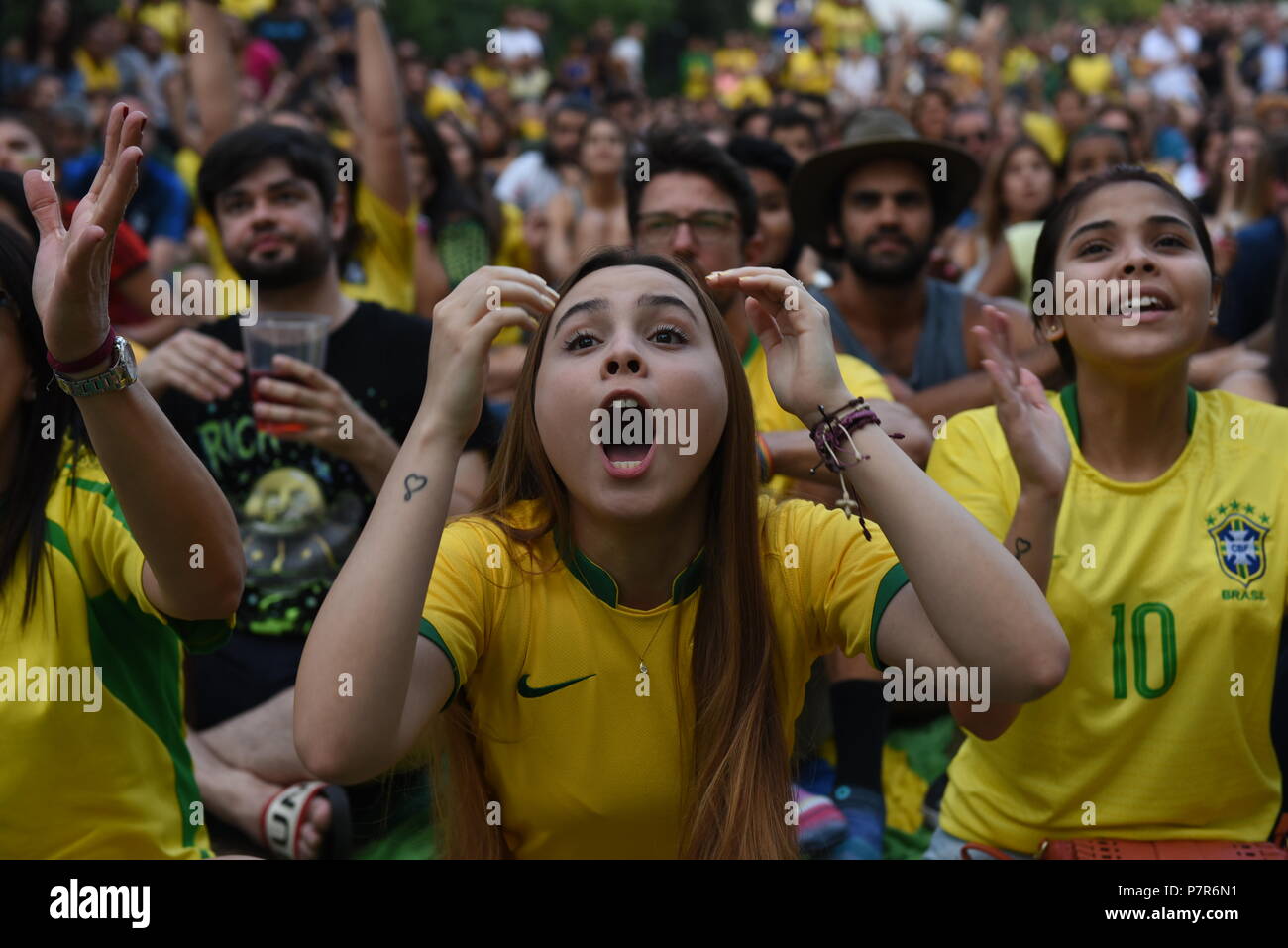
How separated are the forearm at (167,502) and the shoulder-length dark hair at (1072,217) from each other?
1944mm

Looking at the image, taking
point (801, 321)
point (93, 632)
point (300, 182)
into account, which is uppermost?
point (300, 182)

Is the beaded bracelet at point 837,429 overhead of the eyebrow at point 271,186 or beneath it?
beneath

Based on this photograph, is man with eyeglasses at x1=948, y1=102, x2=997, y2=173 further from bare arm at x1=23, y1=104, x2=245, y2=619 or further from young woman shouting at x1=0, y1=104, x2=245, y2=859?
bare arm at x1=23, y1=104, x2=245, y2=619

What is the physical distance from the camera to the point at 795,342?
2367 millimetres

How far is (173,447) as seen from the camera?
7.03 feet

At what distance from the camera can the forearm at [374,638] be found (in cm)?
202

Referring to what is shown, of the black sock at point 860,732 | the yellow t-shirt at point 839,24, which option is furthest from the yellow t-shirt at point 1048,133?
the black sock at point 860,732

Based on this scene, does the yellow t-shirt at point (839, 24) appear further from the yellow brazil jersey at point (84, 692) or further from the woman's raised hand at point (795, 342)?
the yellow brazil jersey at point (84, 692)

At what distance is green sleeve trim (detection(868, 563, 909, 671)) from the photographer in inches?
89.8

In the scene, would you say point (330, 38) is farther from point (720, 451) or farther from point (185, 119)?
point (720, 451)

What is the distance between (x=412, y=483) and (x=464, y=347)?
0.79ft

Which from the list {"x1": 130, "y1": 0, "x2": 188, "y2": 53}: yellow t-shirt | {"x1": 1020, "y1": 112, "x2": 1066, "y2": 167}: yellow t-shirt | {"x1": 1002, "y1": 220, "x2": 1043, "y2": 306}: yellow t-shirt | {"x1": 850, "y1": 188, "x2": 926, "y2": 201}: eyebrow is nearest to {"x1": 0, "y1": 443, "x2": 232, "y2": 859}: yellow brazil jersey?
{"x1": 850, "y1": 188, "x2": 926, "y2": 201}: eyebrow

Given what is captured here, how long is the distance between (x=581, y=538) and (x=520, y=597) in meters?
0.16

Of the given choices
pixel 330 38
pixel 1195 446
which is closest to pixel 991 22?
pixel 330 38
